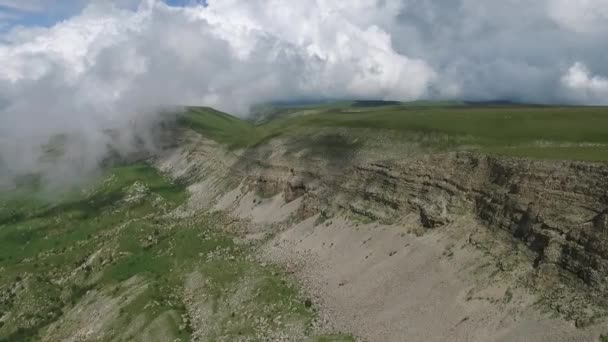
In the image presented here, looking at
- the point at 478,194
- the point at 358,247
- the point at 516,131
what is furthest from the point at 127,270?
the point at 516,131

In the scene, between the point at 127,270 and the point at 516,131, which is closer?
the point at 516,131

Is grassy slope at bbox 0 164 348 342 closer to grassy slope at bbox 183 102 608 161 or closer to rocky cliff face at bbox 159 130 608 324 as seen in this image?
rocky cliff face at bbox 159 130 608 324

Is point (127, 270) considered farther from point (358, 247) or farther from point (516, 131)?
point (516, 131)

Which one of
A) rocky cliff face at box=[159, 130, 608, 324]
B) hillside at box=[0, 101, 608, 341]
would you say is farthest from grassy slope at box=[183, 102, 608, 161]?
rocky cliff face at box=[159, 130, 608, 324]

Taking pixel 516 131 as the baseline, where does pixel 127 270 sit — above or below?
below

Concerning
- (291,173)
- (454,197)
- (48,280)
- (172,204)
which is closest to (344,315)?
(454,197)

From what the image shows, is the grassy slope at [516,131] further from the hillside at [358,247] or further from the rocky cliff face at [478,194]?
the rocky cliff face at [478,194]
